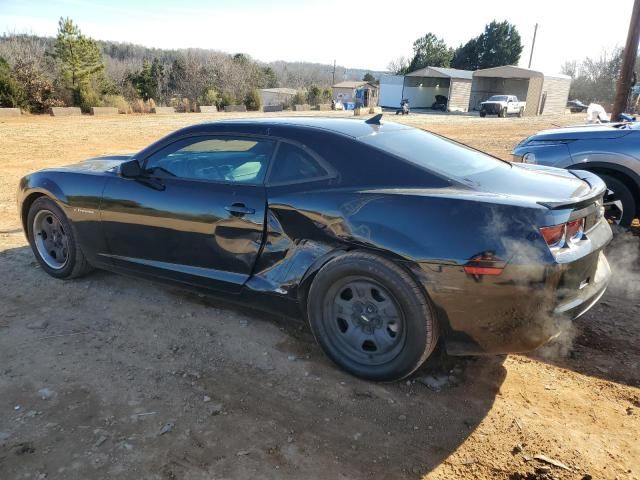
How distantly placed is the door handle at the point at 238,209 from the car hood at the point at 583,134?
156 inches

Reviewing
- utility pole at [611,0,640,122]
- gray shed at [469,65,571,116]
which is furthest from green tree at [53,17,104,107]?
gray shed at [469,65,571,116]

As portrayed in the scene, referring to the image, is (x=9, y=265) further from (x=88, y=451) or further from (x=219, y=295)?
(x=88, y=451)

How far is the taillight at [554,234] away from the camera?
8.36ft

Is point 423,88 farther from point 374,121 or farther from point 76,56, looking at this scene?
point 374,121

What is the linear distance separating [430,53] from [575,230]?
68.2 meters

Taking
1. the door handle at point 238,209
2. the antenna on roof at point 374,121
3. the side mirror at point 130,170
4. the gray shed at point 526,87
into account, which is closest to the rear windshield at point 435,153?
the antenna on roof at point 374,121

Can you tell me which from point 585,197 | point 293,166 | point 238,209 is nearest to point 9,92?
point 238,209

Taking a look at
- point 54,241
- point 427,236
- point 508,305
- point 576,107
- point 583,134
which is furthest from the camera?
point 576,107

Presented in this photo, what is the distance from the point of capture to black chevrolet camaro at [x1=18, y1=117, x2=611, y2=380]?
8.46 ft

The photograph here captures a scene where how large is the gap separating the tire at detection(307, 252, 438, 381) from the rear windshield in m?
0.72

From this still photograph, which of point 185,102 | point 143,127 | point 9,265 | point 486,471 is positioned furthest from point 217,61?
point 486,471

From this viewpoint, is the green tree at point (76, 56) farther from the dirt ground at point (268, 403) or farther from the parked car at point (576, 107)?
the parked car at point (576, 107)

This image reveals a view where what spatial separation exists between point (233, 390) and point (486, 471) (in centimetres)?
144

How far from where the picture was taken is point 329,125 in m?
3.41
